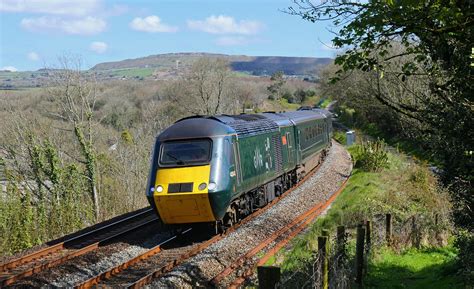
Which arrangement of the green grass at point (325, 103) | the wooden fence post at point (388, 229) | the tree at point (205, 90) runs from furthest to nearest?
1. the green grass at point (325, 103)
2. the tree at point (205, 90)
3. the wooden fence post at point (388, 229)

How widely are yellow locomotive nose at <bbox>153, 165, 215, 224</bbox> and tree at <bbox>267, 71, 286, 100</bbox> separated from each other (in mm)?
80442

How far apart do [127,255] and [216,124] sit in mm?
3961

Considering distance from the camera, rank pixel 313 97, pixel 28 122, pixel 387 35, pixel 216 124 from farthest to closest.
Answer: pixel 313 97 → pixel 28 122 → pixel 216 124 → pixel 387 35

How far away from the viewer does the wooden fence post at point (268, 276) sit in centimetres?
527

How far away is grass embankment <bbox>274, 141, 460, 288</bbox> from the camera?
9906 millimetres

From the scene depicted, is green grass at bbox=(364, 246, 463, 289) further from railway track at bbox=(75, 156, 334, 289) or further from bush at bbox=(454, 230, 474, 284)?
railway track at bbox=(75, 156, 334, 289)

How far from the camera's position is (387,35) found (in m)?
7.39

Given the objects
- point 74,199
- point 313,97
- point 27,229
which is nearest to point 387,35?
point 27,229

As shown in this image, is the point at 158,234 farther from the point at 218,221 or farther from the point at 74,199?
the point at 74,199

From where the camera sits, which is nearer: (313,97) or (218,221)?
(218,221)

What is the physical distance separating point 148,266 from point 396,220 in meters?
6.58

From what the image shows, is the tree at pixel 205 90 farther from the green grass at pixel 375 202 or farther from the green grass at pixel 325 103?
the green grass at pixel 325 103

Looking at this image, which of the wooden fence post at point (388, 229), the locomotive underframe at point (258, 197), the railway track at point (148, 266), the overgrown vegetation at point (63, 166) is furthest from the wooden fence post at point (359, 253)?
the overgrown vegetation at point (63, 166)

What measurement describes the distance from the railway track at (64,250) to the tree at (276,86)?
78173 mm
